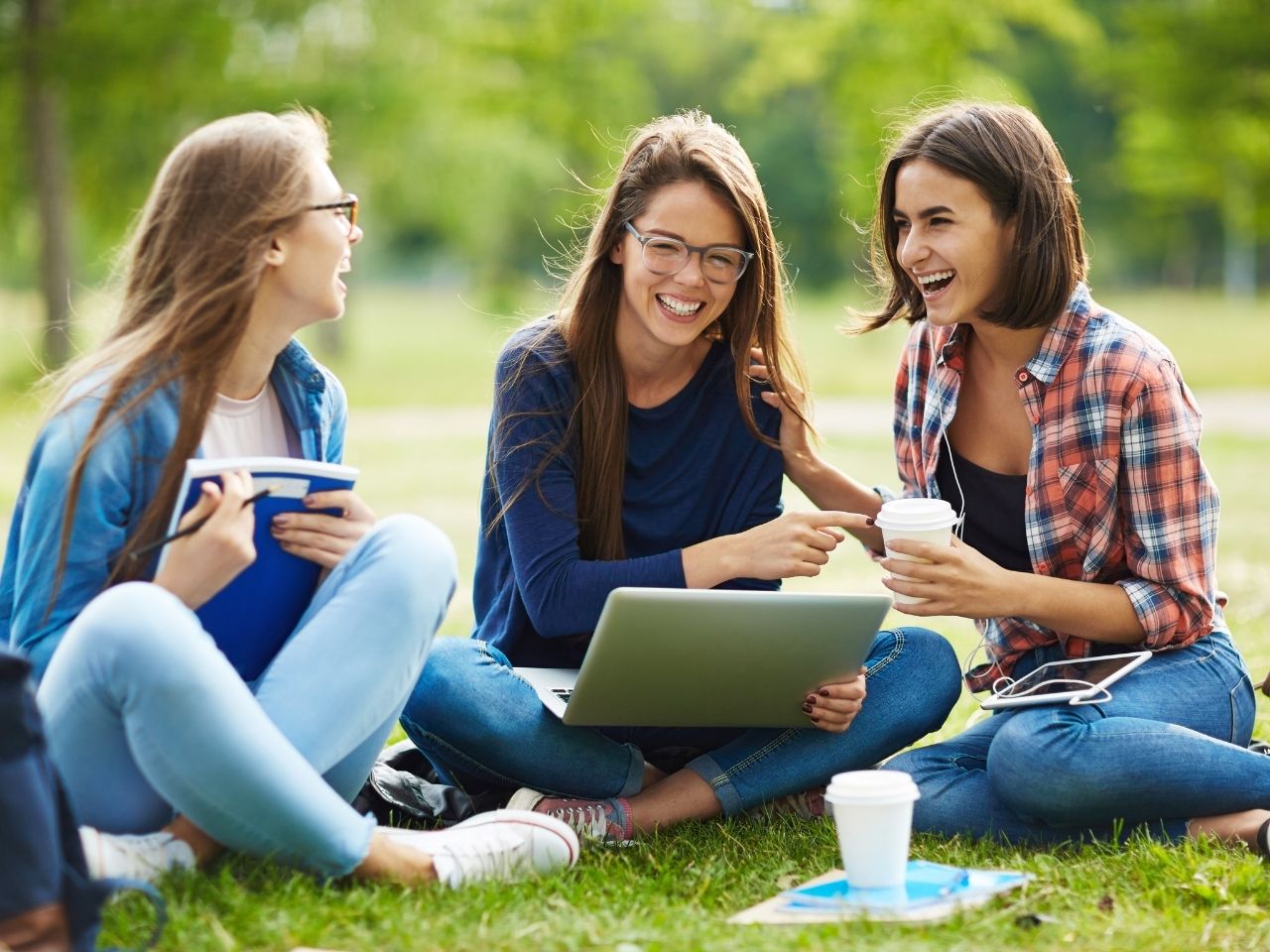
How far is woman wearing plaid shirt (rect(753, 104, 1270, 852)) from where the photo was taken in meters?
2.83

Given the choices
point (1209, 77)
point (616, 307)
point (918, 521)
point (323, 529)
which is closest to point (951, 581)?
point (918, 521)

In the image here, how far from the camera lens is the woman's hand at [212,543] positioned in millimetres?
2387

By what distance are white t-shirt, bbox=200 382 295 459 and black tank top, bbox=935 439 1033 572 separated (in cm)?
138

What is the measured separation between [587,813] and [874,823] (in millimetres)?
749

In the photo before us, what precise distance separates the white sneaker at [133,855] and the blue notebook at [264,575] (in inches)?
13.6

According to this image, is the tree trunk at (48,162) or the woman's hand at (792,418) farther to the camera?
the tree trunk at (48,162)

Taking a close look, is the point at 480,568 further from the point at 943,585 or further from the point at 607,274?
the point at 943,585

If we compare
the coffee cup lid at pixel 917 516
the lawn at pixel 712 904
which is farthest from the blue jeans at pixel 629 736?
the coffee cup lid at pixel 917 516

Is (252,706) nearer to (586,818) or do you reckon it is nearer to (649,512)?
(586,818)

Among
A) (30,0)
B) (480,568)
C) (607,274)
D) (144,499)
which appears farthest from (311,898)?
(30,0)

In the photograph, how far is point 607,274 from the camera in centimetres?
324

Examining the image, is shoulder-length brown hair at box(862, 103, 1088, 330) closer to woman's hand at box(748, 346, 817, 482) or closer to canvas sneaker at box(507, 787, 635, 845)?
woman's hand at box(748, 346, 817, 482)

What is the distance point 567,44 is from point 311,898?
20725mm

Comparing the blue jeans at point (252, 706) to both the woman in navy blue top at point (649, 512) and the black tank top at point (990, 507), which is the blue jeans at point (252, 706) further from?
the black tank top at point (990, 507)
